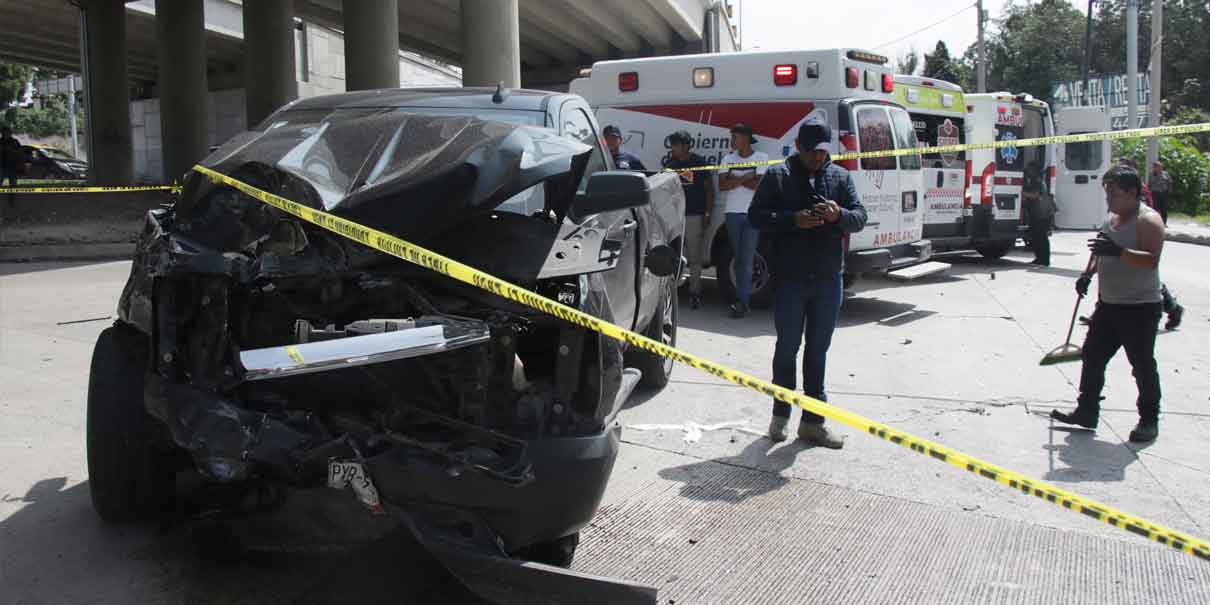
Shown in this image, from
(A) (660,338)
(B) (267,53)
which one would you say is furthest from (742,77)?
(B) (267,53)

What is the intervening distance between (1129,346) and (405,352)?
452 cm

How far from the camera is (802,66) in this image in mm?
9875

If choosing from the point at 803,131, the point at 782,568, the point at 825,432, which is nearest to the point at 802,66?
the point at 803,131

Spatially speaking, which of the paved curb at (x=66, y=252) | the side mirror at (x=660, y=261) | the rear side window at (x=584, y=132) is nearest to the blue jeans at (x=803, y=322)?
the side mirror at (x=660, y=261)

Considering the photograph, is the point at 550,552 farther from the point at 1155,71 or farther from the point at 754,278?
the point at 1155,71

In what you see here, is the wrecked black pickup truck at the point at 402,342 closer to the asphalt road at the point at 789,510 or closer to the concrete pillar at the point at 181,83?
the asphalt road at the point at 789,510

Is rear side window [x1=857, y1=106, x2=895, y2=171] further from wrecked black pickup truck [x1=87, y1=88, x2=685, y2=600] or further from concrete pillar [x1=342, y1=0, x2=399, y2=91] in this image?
concrete pillar [x1=342, y1=0, x2=399, y2=91]

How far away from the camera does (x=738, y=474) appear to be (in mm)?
5270

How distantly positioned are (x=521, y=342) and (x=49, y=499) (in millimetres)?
2575

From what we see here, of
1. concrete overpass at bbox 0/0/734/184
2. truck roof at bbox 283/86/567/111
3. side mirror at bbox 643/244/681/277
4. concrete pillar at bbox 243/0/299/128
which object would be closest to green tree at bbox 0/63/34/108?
concrete overpass at bbox 0/0/734/184

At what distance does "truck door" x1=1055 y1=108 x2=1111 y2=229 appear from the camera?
1812cm

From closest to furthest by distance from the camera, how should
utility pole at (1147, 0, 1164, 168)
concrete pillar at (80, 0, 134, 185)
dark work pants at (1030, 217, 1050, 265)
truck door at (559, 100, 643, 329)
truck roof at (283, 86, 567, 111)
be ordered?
truck door at (559, 100, 643, 329) < truck roof at (283, 86, 567, 111) < dark work pants at (1030, 217, 1050, 265) < utility pole at (1147, 0, 1164, 168) < concrete pillar at (80, 0, 134, 185)

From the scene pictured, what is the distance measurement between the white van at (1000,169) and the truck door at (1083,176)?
2.55 m

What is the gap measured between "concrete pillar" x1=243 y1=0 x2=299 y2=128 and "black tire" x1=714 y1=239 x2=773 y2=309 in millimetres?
20481
